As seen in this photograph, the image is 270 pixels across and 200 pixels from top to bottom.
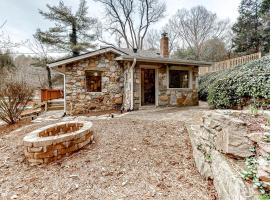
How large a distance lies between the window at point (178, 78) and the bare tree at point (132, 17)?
461 inches

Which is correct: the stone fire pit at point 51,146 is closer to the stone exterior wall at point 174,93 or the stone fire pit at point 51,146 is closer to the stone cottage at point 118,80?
the stone cottage at point 118,80

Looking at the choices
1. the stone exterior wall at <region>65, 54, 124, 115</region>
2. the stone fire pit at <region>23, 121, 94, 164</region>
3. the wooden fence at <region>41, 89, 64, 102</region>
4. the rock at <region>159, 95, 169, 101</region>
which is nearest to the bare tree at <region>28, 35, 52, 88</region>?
the wooden fence at <region>41, 89, 64, 102</region>

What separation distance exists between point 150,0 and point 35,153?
19.2 meters

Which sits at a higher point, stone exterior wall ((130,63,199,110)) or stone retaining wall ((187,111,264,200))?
stone exterior wall ((130,63,199,110))

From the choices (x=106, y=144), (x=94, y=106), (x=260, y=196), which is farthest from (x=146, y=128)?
(x=94, y=106)

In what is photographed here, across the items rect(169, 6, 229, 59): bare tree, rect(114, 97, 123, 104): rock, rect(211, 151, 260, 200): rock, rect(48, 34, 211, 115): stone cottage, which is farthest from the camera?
rect(169, 6, 229, 59): bare tree

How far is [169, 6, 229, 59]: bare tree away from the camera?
18.8 meters

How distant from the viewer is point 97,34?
15.9 metres

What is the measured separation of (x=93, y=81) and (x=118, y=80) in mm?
1180

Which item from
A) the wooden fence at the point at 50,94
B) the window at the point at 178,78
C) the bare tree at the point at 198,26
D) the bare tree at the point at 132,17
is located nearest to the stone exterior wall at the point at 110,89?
the window at the point at 178,78

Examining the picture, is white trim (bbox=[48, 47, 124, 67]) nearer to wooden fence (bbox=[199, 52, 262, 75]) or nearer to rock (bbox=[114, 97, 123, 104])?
rock (bbox=[114, 97, 123, 104])

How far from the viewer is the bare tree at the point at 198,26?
18797 millimetres

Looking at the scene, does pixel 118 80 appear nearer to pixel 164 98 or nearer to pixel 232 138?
pixel 164 98

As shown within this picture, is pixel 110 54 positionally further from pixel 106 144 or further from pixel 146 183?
pixel 146 183
